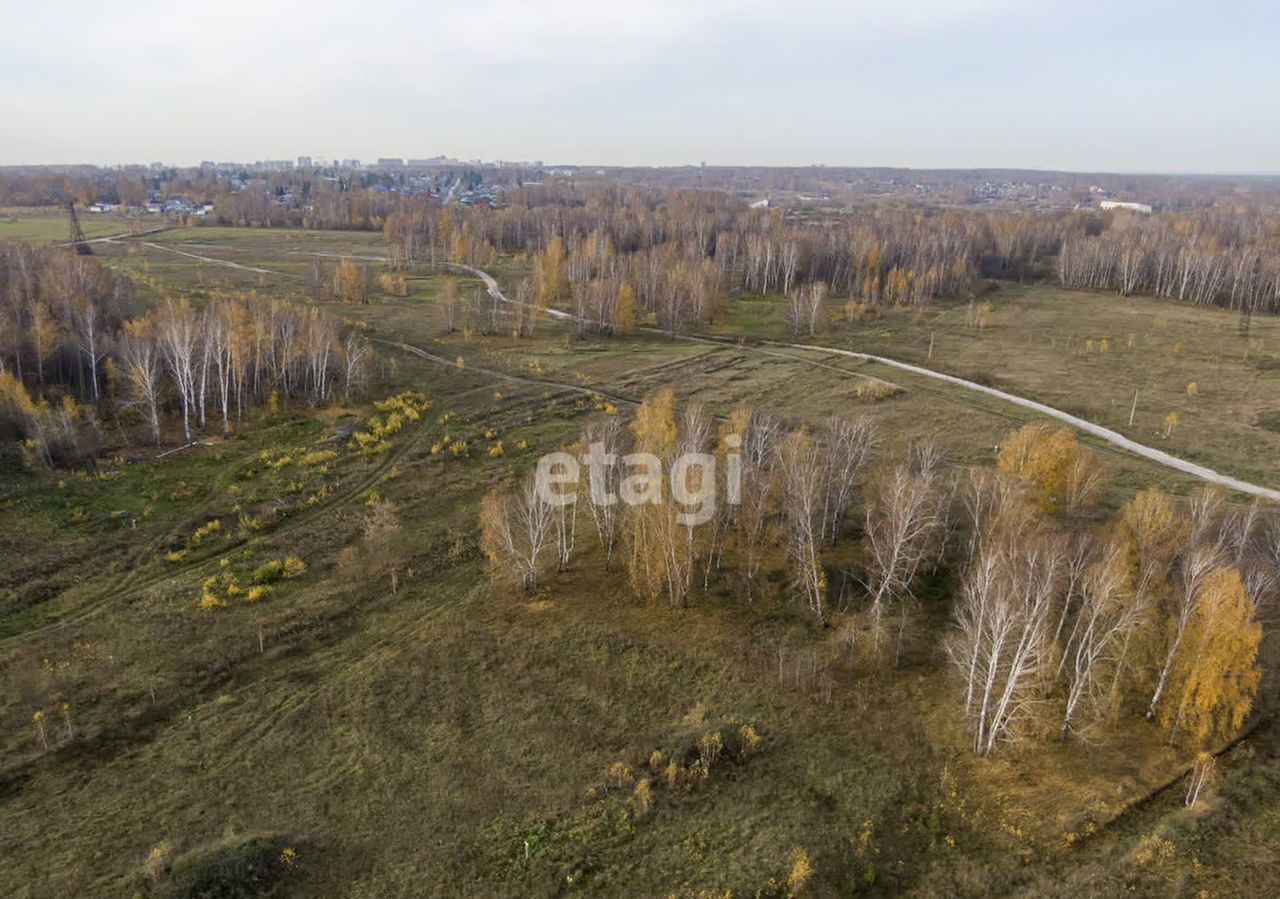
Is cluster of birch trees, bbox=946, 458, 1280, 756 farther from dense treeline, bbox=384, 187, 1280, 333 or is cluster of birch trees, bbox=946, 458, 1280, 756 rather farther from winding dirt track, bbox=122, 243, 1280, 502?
dense treeline, bbox=384, 187, 1280, 333

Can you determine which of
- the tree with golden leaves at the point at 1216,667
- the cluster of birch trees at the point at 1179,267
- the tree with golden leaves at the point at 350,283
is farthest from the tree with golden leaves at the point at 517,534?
the cluster of birch trees at the point at 1179,267

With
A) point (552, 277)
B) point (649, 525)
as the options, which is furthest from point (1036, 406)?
point (552, 277)

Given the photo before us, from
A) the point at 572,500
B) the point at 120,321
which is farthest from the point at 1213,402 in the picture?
the point at 120,321

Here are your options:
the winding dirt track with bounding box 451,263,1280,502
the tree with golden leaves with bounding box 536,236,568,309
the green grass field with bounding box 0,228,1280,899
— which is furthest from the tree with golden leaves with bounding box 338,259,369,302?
the green grass field with bounding box 0,228,1280,899

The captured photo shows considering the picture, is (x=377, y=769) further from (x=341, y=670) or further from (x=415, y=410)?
A: (x=415, y=410)

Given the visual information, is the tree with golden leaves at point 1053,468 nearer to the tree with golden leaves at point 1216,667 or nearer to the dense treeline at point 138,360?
the tree with golden leaves at point 1216,667
